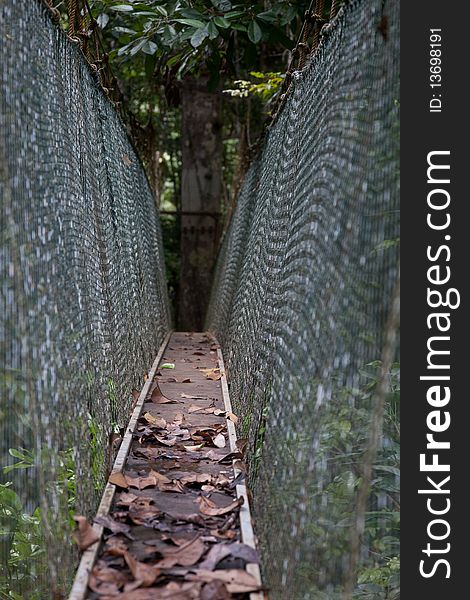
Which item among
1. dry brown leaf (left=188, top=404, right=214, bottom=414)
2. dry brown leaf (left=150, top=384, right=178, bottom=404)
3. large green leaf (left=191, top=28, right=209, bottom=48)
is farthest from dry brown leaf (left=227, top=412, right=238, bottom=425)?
large green leaf (left=191, top=28, right=209, bottom=48)

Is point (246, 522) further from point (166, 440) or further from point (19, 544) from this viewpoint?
point (19, 544)

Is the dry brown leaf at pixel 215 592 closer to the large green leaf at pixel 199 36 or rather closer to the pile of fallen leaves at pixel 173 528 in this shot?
the pile of fallen leaves at pixel 173 528

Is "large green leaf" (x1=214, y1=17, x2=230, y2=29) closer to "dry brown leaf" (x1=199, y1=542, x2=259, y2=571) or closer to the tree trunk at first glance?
"dry brown leaf" (x1=199, y1=542, x2=259, y2=571)

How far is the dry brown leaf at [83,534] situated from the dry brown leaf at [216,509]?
38 cm

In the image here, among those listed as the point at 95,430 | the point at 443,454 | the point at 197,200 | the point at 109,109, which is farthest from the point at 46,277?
the point at 197,200

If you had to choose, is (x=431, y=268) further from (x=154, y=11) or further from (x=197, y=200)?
(x=197, y=200)

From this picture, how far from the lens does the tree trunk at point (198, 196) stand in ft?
31.6

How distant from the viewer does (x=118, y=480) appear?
2.51 m

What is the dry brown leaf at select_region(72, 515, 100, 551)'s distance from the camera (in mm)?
1957

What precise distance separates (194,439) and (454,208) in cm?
183

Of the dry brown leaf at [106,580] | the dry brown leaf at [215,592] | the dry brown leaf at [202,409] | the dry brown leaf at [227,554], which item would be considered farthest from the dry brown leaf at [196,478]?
the dry brown leaf at [202,409]

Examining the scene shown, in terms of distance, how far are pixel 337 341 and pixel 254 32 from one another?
3.40m

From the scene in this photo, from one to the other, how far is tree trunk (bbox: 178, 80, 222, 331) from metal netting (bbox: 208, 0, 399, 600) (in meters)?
7.02

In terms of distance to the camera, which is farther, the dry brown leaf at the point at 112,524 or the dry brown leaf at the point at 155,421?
the dry brown leaf at the point at 155,421
